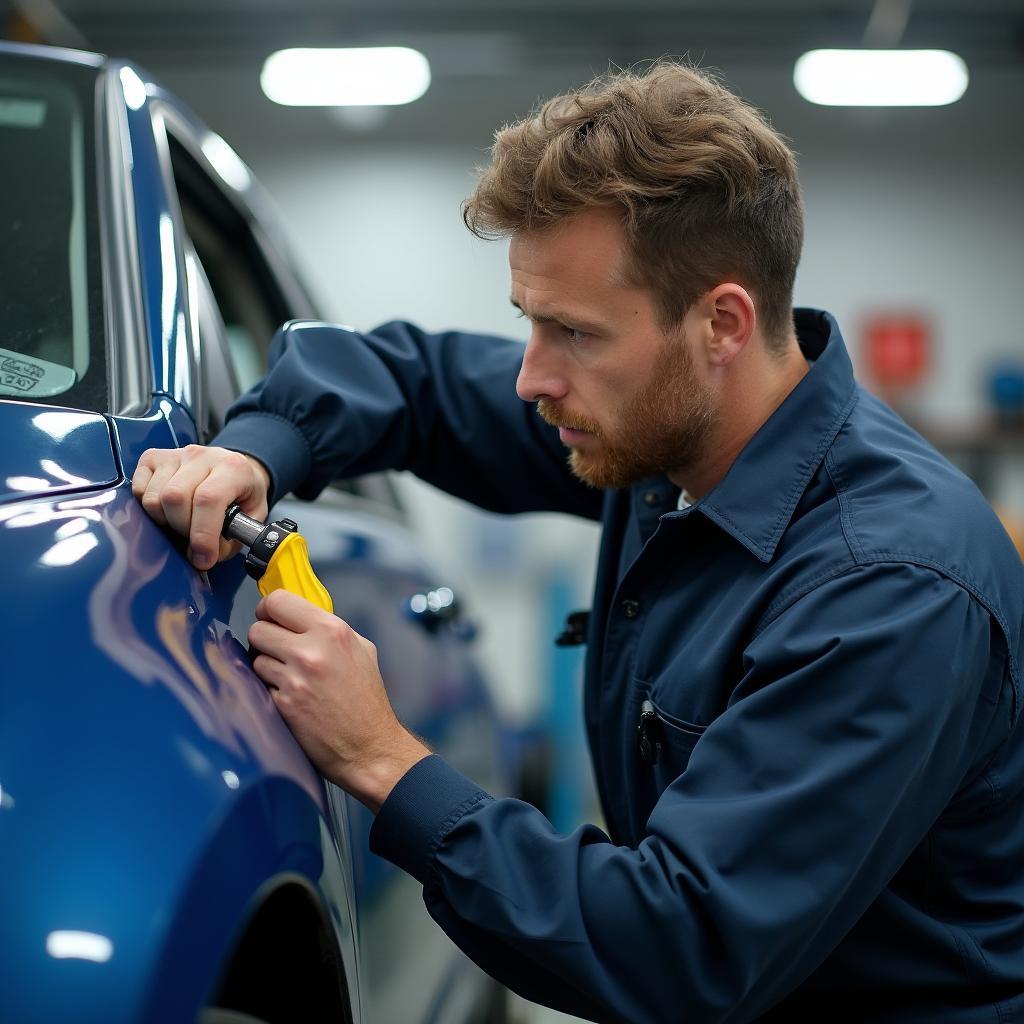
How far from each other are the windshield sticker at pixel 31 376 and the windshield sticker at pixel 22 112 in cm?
41

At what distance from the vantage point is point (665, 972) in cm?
112

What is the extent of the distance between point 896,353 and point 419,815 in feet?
21.0

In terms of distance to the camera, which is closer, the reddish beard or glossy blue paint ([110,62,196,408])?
glossy blue paint ([110,62,196,408])

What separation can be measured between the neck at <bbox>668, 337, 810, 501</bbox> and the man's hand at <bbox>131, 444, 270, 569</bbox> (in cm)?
66

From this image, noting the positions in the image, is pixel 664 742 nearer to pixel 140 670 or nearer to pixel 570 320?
pixel 570 320

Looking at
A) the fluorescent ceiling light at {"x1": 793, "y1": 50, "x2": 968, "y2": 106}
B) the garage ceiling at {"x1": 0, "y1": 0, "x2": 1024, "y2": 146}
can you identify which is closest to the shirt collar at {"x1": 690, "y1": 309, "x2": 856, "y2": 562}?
the fluorescent ceiling light at {"x1": 793, "y1": 50, "x2": 968, "y2": 106}

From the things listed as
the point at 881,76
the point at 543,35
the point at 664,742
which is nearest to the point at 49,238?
the point at 664,742

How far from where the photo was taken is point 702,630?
4.59ft

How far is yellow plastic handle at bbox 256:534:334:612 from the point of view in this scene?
115cm

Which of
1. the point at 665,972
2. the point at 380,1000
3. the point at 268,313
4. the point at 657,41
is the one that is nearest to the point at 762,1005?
the point at 665,972

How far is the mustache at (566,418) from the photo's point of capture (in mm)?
1536

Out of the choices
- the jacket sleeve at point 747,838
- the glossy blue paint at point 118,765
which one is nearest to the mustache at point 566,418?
the jacket sleeve at point 747,838

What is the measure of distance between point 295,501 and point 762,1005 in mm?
831

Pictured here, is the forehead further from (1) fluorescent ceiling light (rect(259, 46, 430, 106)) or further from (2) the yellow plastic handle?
(1) fluorescent ceiling light (rect(259, 46, 430, 106))
